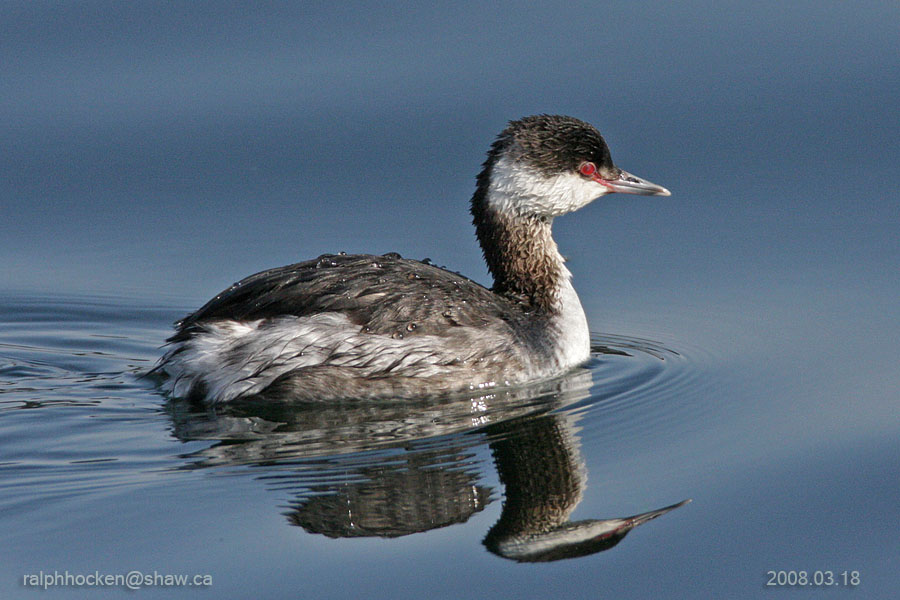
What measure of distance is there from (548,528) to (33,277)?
4797mm

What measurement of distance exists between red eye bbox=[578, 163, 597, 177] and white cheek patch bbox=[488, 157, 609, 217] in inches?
1.3

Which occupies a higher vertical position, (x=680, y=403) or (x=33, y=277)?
(x=33, y=277)

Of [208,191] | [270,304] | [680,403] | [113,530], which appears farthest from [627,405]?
[208,191]

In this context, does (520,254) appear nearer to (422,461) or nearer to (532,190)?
(532,190)

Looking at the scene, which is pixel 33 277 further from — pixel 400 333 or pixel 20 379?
pixel 400 333

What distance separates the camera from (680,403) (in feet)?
27.0

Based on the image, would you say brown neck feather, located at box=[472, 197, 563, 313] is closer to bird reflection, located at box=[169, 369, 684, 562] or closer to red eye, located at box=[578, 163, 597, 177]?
red eye, located at box=[578, 163, 597, 177]

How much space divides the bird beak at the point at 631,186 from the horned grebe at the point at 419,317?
0.42ft

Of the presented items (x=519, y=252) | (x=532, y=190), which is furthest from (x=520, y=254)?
(x=532, y=190)

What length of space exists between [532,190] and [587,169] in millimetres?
414

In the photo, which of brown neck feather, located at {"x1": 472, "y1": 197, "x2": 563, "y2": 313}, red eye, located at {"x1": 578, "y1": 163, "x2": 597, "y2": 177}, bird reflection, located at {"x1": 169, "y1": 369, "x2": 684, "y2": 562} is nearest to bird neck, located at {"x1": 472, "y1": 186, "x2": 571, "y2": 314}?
brown neck feather, located at {"x1": 472, "y1": 197, "x2": 563, "y2": 313}

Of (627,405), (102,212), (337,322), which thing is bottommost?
(627,405)

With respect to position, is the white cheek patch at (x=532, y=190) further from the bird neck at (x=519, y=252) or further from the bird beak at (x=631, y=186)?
the bird beak at (x=631, y=186)

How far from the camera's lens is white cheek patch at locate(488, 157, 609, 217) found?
359 inches
